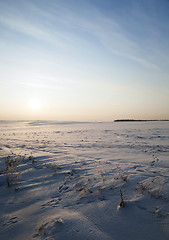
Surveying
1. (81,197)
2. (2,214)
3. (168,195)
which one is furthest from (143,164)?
(2,214)

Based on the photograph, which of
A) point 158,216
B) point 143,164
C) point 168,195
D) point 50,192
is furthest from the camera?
point 143,164

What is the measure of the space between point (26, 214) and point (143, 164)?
4173mm

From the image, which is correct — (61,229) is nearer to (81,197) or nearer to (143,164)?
(81,197)

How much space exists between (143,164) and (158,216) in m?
2.85

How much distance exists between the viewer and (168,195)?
2.82 meters

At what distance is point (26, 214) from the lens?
7.87 feet

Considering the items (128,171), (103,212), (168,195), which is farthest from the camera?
(128,171)

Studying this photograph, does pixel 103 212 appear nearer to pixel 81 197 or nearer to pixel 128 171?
pixel 81 197

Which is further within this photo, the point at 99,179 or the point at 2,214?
the point at 99,179

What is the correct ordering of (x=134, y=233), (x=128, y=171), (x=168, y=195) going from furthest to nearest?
1. (x=128, y=171)
2. (x=168, y=195)
3. (x=134, y=233)

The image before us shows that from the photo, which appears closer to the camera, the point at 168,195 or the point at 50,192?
the point at 168,195

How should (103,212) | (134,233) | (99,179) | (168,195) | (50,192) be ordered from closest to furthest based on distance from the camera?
(134,233)
(103,212)
(168,195)
(50,192)
(99,179)

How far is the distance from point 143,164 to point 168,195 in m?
2.14

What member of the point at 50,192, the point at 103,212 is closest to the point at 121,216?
the point at 103,212
